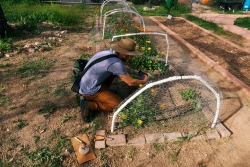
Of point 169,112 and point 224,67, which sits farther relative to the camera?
point 224,67

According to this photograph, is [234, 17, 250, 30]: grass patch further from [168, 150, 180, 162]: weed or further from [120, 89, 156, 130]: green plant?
[168, 150, 180, 162]: weed

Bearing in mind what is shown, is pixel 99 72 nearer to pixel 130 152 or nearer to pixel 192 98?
pixel 130 152

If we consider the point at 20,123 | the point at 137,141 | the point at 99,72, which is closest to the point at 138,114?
the point at 137,141

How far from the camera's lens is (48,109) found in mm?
3398

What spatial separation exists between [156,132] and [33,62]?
138 inches

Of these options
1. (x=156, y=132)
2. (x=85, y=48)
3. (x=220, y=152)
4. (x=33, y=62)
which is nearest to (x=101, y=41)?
(x=85, y=48)

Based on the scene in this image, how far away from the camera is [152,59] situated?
4.62m

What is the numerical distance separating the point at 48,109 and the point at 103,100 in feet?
3.15

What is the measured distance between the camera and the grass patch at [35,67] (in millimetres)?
4422

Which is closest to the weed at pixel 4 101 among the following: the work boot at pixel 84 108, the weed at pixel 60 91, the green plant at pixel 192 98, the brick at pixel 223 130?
the weed at pixel 60 91

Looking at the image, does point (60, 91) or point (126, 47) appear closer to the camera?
point (126, 47)

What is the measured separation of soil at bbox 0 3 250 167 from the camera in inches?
106

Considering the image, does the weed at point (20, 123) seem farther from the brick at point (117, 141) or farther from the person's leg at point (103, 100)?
the brick at point (117, 141)

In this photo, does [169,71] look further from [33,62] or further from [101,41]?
[33,62]
